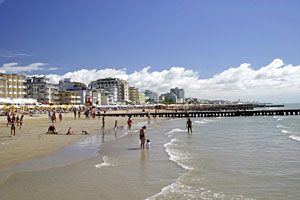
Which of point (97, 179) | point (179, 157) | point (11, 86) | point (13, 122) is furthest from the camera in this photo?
point (11, 86)

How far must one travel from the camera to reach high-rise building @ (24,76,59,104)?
275 ft

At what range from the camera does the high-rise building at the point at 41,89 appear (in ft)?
275

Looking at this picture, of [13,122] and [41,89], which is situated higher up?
[41,89]

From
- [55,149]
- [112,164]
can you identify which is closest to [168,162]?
[112,164]

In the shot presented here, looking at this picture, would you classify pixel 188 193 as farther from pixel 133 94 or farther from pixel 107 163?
pixel 133 94

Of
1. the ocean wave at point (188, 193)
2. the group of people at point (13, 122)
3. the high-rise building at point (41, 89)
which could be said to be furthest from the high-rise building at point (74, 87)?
the ocean wave at point (188, 193)

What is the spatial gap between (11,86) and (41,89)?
37.8 feet

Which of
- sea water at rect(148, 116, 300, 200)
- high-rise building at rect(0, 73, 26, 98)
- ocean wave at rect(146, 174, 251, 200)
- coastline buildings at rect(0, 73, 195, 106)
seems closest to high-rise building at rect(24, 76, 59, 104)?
coastline buildings at rect(0, 73, 195, 106)

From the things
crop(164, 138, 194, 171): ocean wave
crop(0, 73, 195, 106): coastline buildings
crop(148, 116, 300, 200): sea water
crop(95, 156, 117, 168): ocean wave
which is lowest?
crop(148, 116, 300, 200): sea water

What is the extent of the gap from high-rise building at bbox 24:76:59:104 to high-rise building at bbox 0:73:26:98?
6.44 metres

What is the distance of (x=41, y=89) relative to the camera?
83625 mm

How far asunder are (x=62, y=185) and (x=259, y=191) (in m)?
5.63

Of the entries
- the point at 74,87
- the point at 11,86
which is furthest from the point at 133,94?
the point at 11,86

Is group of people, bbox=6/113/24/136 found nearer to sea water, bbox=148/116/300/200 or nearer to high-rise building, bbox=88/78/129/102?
sea water, bbox=148/116/300/200
